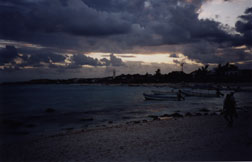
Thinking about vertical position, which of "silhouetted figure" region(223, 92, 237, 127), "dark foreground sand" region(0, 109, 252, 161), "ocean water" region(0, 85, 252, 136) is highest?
"silhouetted figure" region(223, 92, 237, 127)

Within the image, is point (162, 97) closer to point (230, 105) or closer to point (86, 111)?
point (86, 111)

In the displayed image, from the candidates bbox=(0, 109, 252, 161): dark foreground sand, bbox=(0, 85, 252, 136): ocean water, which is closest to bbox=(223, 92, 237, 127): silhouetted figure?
bbox=(0, 109, 252, 161): dark foreground sand

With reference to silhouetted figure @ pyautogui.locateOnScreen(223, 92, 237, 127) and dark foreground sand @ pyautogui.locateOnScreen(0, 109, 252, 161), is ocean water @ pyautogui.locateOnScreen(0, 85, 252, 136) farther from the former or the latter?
silhouetted figure @ pyautogui.locateOnScreen(223, 92, 237, 127)

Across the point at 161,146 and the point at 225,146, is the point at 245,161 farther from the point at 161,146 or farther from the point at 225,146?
the point at 161,146

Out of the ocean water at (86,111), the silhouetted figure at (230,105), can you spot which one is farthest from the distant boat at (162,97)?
the silhouetted figure at (230,105)

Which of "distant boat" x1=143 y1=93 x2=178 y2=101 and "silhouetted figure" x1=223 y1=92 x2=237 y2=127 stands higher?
"silhouetted figure" x1=223 y1=92 x2=237 y2=127

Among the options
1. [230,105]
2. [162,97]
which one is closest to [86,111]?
[162,97]

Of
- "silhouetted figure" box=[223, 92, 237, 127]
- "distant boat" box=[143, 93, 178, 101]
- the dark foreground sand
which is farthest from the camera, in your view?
"distant boat" box=[143, 93, 178, 101]

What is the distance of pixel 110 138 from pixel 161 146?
399 centimetres

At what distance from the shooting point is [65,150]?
11.0m

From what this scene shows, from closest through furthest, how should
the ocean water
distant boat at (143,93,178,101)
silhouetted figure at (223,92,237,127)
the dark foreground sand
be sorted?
the dark foreground sand, silhouetted figure at (223,92,237,127), the ocean water, distant boat at (143,93,178,101)

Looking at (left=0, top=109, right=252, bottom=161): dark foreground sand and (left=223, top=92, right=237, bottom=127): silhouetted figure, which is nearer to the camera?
(left=0, top=109, right=252, bottom=161): dark foreground sand

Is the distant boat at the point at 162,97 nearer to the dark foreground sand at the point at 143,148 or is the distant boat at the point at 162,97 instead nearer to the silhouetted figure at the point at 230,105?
the dark foreground sand at the point at 143,148

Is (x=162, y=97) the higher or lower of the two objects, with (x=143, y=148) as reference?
lower
